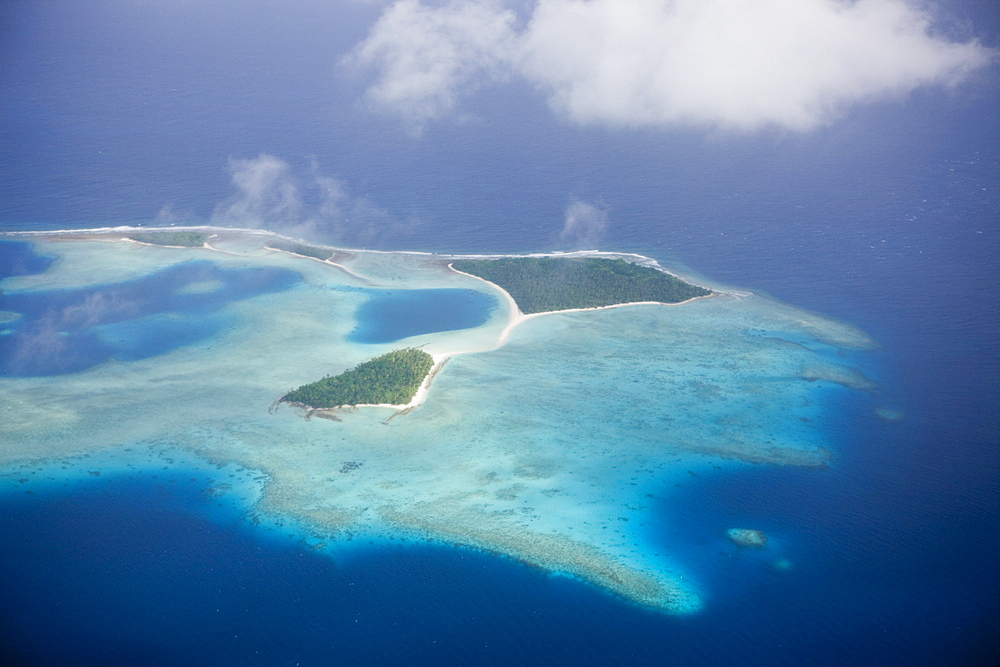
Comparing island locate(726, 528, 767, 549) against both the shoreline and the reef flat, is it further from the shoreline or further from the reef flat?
the shoreline

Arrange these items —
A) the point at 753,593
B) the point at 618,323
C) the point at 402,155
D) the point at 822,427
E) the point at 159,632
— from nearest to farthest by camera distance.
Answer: the point at 159,632 < the point at 753,593 < the point at 822,427 < the point at 618,323 < the point at 402,155

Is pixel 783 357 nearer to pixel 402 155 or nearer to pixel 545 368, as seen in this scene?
pixel 545 368

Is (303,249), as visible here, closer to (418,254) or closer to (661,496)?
(418,254)

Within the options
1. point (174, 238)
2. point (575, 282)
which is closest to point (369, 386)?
point (575, 282)

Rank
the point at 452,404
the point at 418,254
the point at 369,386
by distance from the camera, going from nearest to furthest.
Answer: the point at 452,404, the point at 369,386, the point at 418,254

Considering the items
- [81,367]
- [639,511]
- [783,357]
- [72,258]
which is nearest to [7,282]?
[72,258]

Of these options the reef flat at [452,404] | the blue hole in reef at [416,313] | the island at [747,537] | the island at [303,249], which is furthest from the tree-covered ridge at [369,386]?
the island at [303,249]
